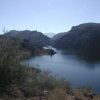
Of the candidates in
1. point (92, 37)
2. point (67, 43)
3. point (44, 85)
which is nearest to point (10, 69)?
point (44, 85)

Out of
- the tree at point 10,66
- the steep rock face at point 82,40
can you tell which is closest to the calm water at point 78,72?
the tree at point 10,66

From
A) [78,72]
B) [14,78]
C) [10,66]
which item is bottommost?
[78,72]

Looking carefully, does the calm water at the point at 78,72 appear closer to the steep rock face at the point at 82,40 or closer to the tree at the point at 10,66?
the tree at the point at 10,66

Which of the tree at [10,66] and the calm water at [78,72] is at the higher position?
the tree at [10,66]

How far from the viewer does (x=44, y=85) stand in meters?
15.6

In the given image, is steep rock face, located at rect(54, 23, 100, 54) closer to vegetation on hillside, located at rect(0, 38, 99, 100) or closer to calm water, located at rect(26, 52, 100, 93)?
calm water, located at rect(26, 52, 100, 93)

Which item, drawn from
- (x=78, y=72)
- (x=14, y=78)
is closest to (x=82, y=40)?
(x=78, y=72)

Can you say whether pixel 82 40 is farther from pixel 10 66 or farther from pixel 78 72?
pixel 10 66

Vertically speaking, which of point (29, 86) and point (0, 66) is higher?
point (0, 66)

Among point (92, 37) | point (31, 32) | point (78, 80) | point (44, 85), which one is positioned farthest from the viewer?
point (31, 32)

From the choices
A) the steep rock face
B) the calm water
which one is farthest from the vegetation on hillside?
the steep rock face

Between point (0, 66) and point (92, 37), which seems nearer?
point (0, 66)

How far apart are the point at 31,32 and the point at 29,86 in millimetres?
174758

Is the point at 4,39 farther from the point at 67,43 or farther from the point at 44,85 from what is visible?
the point at 67,43
